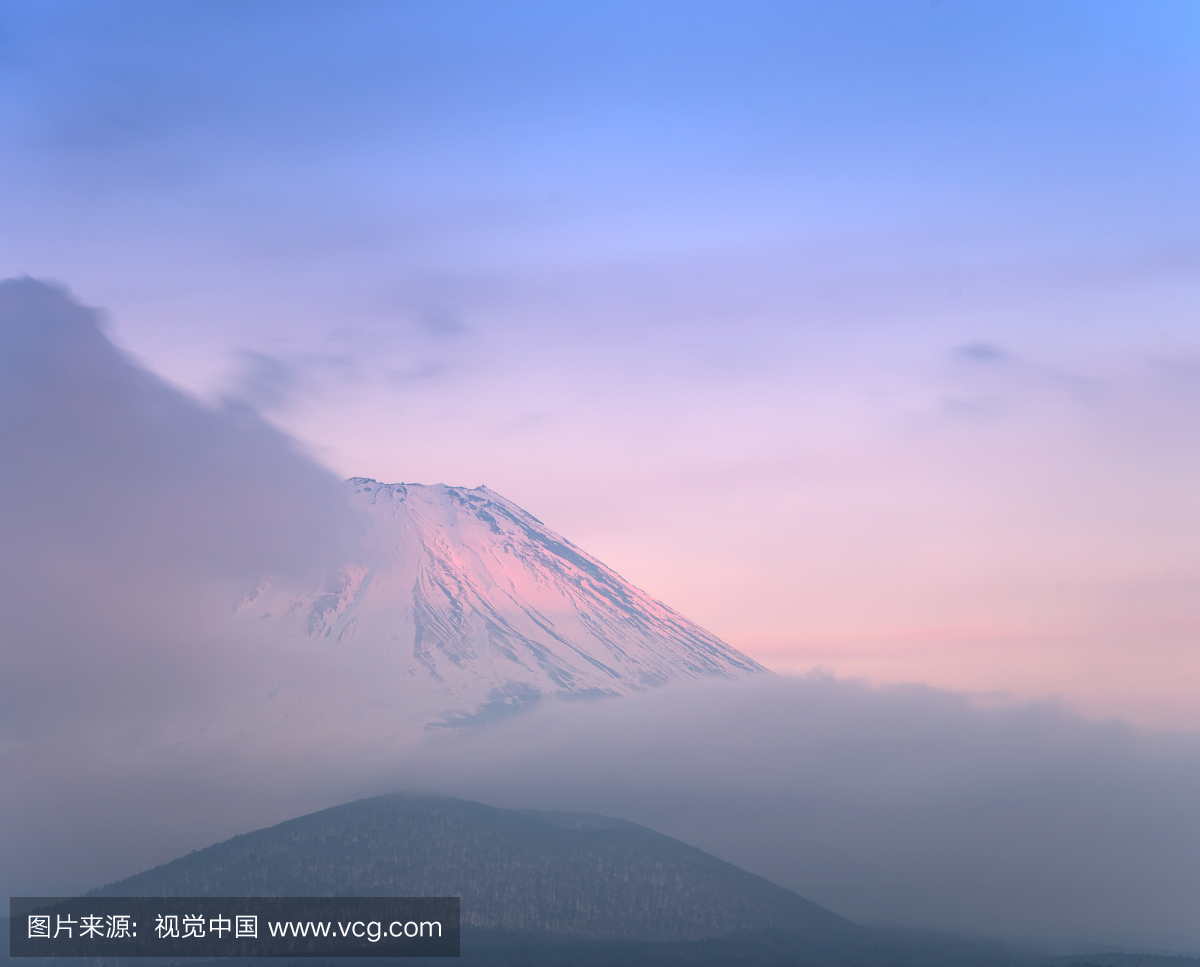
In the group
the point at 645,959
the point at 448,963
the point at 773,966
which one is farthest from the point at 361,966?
the point at 773,966

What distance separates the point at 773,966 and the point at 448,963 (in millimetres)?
56583

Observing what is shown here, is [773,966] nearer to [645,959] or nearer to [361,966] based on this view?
[645,959]

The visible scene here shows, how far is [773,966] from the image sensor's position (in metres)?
200

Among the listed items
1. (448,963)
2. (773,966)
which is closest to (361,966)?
(448,963)

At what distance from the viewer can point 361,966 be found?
653 feet

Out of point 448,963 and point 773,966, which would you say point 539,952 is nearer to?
point 448,963

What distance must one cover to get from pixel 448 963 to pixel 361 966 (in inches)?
762

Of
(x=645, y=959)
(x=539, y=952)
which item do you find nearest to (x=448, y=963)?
(x=539, y=952)

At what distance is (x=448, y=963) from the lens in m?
190

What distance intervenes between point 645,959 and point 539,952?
1857cm

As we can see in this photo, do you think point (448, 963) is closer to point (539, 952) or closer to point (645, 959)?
point (539, 952)

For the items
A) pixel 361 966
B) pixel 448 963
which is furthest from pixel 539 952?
pixel 361 966

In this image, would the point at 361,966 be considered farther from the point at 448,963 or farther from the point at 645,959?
the point at 645,959

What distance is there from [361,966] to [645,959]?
1951 inches
